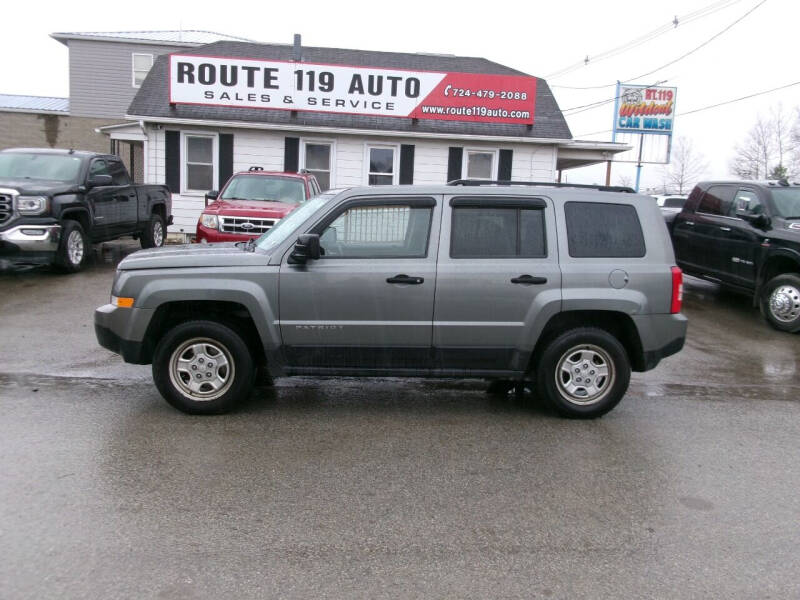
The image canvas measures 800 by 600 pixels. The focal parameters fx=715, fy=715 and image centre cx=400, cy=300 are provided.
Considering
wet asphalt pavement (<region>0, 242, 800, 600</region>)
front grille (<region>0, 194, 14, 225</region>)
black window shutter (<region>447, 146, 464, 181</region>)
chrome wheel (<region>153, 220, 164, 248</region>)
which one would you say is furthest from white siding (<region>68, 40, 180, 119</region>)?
wet asphalt pavement (<region>0, 242, 800, 600</region>)

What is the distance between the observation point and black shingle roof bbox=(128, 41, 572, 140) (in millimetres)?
16984

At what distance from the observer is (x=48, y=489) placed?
167 inches

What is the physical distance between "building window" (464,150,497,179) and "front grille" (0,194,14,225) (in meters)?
10.4

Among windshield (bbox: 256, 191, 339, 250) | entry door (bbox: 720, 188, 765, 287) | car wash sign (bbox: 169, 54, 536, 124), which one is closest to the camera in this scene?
windshield (bbox: 256, 191, 339, 250)

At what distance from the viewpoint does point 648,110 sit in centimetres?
4038

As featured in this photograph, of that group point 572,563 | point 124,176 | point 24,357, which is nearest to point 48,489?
point 572,563

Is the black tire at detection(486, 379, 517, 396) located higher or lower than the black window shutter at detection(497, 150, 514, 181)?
lower

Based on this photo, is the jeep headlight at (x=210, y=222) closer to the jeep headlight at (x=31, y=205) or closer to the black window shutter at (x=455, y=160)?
the jeep headlight at (x=31, y=205)

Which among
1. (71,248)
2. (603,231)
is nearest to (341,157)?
(71,248)

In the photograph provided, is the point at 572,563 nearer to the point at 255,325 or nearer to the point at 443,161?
the point at 255,325

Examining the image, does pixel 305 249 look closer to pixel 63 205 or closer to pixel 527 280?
pixel 527 280

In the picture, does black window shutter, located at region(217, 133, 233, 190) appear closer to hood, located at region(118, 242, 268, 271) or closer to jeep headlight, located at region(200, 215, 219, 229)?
jeep headlight, located at region(200, 215, 219, 229)

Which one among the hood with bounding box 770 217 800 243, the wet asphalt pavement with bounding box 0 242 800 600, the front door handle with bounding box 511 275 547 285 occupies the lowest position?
the wet asphalt pavement with bounding box 0 242 800 600

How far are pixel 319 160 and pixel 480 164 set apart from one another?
13.2ft
